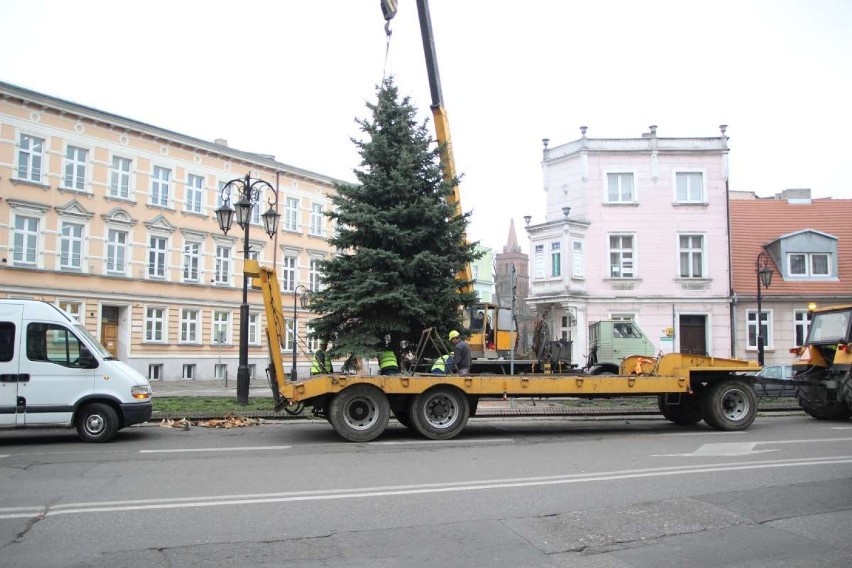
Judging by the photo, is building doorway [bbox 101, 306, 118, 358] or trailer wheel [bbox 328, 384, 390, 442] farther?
building doorway [bbox 101, 306, 118, 358]

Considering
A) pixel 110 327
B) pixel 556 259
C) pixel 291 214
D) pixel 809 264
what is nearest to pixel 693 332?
pixel 809 264

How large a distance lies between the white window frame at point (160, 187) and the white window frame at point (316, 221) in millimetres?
9687

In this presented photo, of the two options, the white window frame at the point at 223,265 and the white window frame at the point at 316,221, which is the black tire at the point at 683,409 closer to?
the white window frame at the point at 223,265

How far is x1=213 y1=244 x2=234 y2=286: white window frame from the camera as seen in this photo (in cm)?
3800

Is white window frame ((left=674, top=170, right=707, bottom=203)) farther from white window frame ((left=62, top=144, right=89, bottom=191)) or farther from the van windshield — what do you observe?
the van windshield

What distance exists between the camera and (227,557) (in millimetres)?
5402

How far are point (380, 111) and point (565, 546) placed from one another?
1503cm

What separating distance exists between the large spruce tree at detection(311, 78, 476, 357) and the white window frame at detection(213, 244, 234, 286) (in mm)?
21114

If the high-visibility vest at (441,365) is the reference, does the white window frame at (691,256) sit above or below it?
above

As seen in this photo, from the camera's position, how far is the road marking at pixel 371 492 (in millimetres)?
6785

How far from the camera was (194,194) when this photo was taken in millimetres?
36906

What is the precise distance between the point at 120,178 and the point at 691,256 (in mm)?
27652

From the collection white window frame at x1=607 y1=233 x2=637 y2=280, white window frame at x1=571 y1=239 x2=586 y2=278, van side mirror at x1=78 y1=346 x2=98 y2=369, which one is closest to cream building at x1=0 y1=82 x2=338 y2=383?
white window frame at x1=571 y1=239 x2=586 y2=278

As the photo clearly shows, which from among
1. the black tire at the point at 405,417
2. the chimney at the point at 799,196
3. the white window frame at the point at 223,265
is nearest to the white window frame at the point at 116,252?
the white window frame at the point at 223,265
